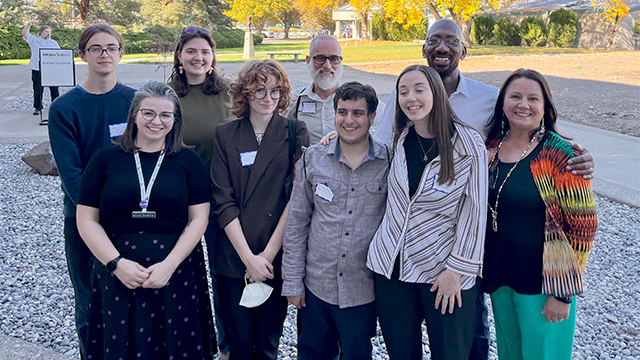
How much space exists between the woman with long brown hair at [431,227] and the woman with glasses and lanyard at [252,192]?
638 millimetres

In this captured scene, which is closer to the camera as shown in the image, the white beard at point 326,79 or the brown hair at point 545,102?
the brown hair at point 545,102

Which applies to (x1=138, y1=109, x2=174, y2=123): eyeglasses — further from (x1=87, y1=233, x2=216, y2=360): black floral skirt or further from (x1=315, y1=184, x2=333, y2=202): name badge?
(x1=315, y1=184, x2=333, y2=202): name badge

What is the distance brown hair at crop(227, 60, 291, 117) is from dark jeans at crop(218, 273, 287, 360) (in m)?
1.00

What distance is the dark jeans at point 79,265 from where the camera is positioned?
119 inches

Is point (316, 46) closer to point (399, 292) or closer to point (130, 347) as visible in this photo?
point (399, 292)

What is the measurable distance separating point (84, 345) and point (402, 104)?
2.52 m

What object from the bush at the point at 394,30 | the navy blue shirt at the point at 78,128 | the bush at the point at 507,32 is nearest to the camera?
the navy blue shirt at the point at 78,128

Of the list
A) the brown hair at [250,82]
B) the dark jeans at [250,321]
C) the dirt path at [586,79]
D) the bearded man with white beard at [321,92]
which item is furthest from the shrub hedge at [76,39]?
the dark jeans at [250,321]

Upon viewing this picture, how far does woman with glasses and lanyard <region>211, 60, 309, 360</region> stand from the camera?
2.78 m

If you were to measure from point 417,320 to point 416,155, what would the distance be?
820 millimetres

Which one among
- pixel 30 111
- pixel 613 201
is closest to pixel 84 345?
pixel 613 201

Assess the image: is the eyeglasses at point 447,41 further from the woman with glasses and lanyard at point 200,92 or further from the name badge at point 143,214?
the name badge at point 143,214

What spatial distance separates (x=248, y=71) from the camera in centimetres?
279

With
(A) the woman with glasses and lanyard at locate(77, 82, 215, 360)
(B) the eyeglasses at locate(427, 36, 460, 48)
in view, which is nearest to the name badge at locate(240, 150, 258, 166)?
(A) the woman with glasses and lanyard at locate(77, 82, 215, 360)
